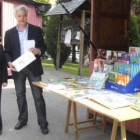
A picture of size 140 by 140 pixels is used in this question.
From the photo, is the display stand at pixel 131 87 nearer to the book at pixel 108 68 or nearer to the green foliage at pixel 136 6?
the book at pixel 108 68

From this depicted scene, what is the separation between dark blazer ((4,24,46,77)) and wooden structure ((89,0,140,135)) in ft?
3.16

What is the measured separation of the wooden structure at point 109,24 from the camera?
452 centimetres

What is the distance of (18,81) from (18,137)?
2.75 feet

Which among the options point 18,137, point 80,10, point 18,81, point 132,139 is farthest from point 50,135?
point 80,10

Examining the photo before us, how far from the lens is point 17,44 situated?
151 inches

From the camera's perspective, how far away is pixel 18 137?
397 cm

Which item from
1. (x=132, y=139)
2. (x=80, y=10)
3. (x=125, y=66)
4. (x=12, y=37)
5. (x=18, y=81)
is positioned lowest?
(x=132, y=139)

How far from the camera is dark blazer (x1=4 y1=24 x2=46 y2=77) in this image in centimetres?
385

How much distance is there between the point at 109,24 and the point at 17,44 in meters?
1.77

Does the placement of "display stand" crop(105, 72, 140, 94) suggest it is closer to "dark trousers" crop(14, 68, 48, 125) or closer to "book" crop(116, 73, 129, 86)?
"book" crop(116, 73, 129, 86)

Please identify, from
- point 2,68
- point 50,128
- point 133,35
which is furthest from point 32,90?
point 133,35

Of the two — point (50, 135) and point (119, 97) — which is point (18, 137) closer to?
point (50, 135)

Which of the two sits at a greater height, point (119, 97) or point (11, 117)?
point (119, 97)

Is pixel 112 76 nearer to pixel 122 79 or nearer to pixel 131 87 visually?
pixel 122 79
